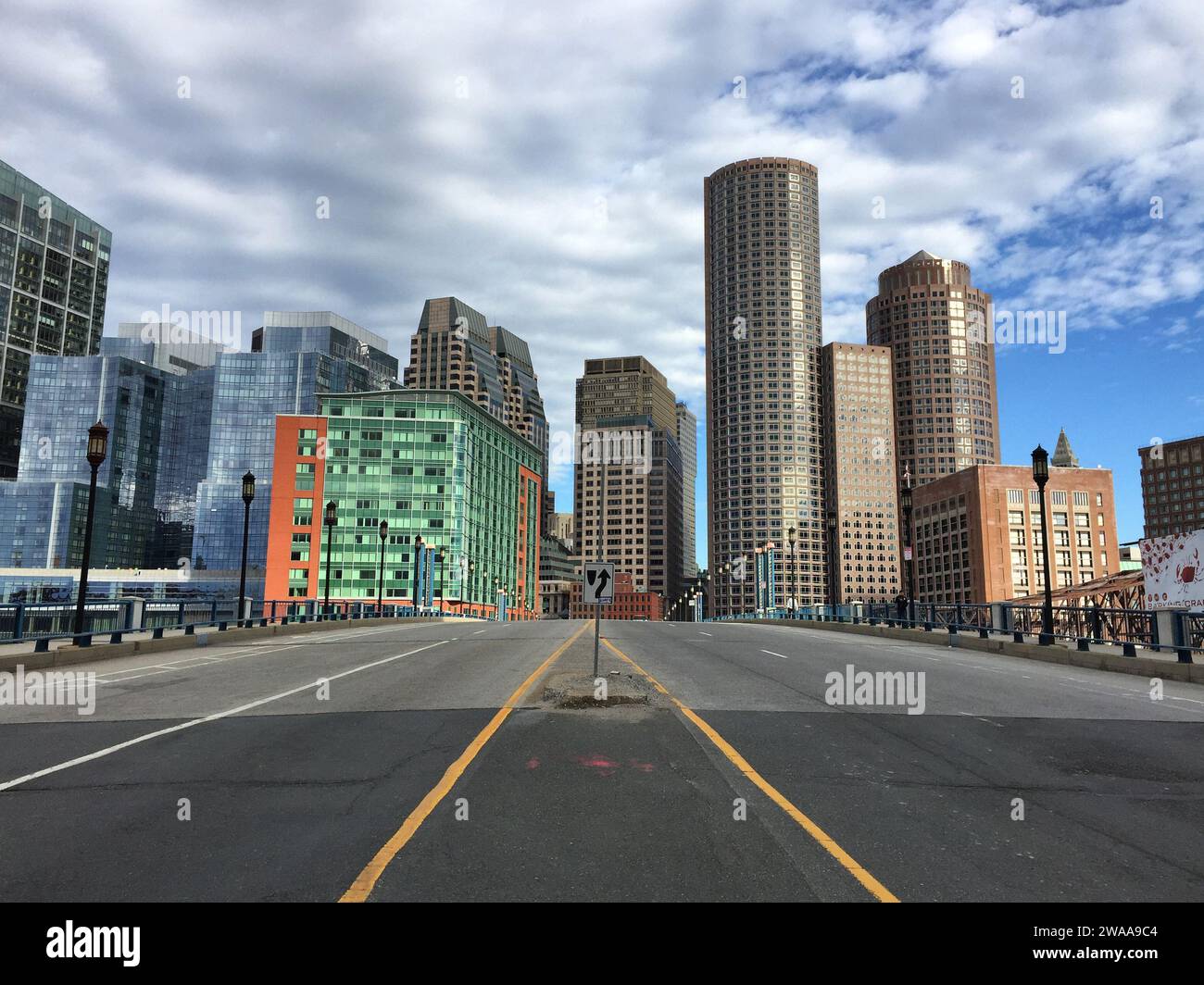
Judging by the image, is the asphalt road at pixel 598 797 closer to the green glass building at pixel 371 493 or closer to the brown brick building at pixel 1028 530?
the green glass building at pixel 371 493

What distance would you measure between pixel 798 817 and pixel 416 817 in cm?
298

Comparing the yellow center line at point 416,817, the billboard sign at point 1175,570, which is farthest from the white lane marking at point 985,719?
the billboard sign at point 1175,570

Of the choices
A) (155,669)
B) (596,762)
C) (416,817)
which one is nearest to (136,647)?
(155,669)

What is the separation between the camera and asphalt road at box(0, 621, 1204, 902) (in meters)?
5.11

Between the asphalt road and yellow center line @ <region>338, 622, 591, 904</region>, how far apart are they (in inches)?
1.1

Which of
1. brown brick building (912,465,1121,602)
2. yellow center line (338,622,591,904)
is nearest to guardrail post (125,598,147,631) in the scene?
yellow center line (338,622,591,904)

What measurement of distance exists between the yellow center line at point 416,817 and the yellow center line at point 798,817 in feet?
8.47

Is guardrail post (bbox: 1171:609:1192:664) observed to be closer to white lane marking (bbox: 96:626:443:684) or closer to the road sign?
the road sign

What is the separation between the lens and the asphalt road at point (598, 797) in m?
5.11

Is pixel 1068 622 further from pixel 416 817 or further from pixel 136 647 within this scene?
pixel 136 647

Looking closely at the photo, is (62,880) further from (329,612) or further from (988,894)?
(329,612)
